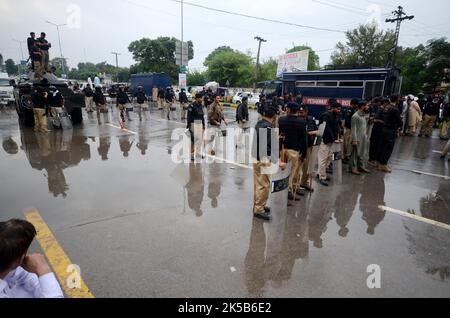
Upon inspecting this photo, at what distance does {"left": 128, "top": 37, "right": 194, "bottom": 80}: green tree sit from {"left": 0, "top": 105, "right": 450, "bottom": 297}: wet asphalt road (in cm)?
4810

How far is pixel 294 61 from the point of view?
33.3m

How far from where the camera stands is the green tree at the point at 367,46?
35.0 meters

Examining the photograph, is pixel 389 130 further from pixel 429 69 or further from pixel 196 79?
pixel 196 79

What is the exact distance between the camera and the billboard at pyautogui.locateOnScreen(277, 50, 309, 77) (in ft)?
104

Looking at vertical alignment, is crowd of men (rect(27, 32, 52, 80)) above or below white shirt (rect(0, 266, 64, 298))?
above

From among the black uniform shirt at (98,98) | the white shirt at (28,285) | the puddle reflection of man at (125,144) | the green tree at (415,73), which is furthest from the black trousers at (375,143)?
the green tree at (415,73)

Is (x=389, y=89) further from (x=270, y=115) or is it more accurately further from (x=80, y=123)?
(x=80, y=123)

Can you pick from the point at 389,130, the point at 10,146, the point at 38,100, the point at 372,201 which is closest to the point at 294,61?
the point at 389,130

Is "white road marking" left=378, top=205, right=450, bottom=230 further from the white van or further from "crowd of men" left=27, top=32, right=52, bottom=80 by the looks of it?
the white van

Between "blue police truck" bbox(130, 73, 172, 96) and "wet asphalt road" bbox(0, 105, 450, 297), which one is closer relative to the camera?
"wet asphalt road" bbox(0, 105, 450, 297)

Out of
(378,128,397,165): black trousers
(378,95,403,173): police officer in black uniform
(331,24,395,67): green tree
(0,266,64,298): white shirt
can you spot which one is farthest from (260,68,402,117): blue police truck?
(331,24,395,67): green tree

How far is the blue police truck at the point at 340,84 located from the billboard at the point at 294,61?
1578 centimetres

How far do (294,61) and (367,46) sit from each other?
10.8m
